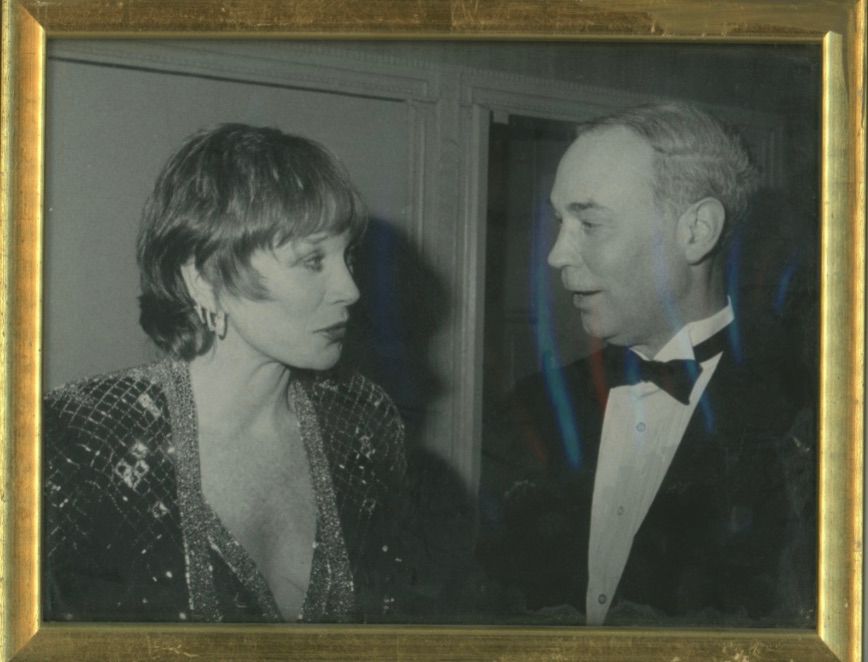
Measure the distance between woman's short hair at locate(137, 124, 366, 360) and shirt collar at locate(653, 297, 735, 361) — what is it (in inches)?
19.7

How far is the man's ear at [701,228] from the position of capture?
1796 millimetres

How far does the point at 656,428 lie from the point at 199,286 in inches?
28.4

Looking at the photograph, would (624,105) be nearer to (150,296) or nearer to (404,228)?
(404,228)

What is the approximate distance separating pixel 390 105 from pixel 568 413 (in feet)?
1.76

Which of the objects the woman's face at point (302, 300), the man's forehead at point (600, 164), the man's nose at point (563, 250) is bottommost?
the woman's face at point (302, 300)

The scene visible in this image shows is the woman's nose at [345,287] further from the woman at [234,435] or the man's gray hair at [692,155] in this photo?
the man's gray hair at [692,155]

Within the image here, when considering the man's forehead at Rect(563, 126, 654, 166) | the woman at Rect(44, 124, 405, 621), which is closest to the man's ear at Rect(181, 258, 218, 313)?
the woman at Rect(44, 124, 405, 621)

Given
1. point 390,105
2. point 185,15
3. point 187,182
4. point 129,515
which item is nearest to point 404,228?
point 390,105

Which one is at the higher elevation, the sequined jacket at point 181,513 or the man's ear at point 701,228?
the man's ear at point 701,228

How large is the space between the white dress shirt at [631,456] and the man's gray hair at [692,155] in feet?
0.57

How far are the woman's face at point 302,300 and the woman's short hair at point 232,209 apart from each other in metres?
0.02

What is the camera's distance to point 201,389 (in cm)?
180

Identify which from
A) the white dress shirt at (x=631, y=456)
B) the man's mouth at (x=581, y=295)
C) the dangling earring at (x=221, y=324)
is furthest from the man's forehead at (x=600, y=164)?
the dangling earring at (x=221, y=324)

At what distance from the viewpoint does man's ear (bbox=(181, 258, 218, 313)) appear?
1800mm
